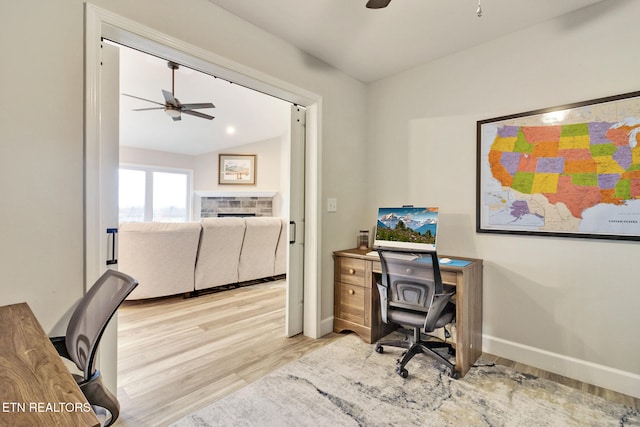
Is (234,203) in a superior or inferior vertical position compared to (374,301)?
superior

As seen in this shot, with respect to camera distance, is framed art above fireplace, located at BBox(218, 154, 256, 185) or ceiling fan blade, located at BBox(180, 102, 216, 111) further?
framed art above fireplace, located at BBox(218, 154, 256, 185)

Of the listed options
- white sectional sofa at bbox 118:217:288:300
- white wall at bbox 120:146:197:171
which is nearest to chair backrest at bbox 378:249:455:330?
white sectional sofa at bbox 118:217:288:300

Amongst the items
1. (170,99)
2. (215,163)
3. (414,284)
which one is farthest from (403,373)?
(215,163)

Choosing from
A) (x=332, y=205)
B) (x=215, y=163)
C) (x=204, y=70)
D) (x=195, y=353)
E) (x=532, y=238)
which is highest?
(x=215, y=163)

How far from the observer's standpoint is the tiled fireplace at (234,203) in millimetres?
7438

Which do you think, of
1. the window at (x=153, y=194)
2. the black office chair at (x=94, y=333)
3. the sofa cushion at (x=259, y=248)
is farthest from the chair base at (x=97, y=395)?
the window at (x=153, y=194)

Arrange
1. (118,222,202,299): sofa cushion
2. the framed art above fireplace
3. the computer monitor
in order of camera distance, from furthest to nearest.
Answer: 1. the framed art above fireplace
2. (118,222,202,299): sofa cushion
3. the computer monitor

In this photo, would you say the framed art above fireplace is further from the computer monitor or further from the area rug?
the area rug

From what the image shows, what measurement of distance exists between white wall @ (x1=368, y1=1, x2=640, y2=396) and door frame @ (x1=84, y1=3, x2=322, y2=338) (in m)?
0.88

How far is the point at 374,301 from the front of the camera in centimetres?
268

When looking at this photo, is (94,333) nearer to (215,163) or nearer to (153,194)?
(215,163)

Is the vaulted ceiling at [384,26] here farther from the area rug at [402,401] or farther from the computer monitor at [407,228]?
the area rug at [402,401]

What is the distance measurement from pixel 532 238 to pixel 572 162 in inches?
23.5

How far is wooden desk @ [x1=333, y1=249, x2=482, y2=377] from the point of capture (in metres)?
2.14
